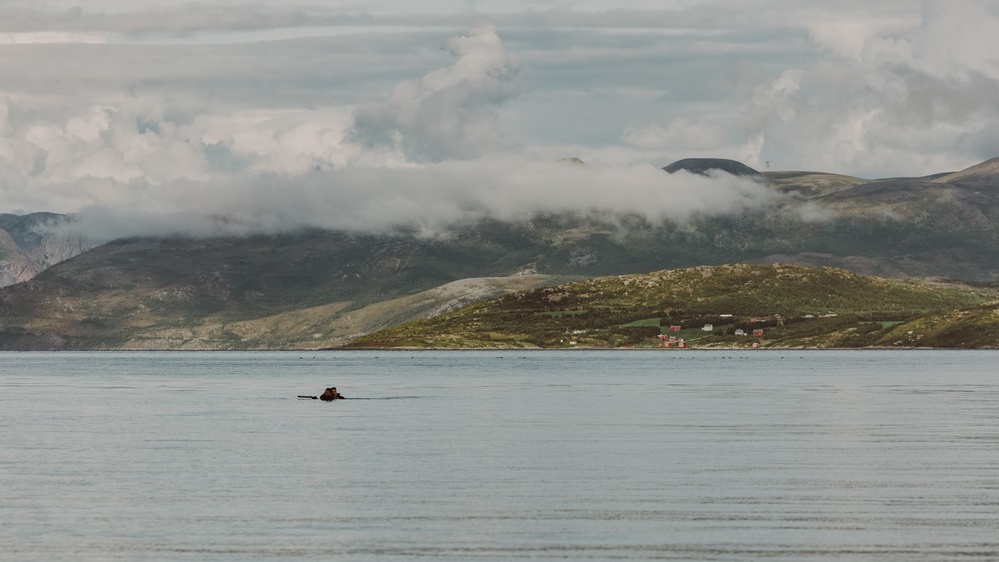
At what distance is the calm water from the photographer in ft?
172

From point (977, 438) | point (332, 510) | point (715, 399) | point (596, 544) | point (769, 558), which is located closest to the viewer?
point (769, 558)

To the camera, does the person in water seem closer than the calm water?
No

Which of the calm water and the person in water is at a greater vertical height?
the person in water

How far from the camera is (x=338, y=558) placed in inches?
1964

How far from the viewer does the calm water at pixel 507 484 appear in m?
52.6

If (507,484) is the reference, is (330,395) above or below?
above

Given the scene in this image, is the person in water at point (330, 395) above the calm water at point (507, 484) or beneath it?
above

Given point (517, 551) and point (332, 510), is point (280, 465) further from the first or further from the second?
point (517, 551)

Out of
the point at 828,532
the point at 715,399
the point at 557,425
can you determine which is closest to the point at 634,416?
the point at 557,425

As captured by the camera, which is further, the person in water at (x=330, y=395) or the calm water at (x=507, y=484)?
the person in water at (x=330, y=395)

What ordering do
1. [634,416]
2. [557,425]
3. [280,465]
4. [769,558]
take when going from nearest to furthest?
[769,558]
[280,465]
[557,425]
[634,416]

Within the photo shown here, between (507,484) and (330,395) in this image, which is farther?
(330,395)

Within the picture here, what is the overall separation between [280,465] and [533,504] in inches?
955

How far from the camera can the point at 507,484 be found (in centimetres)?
7081
